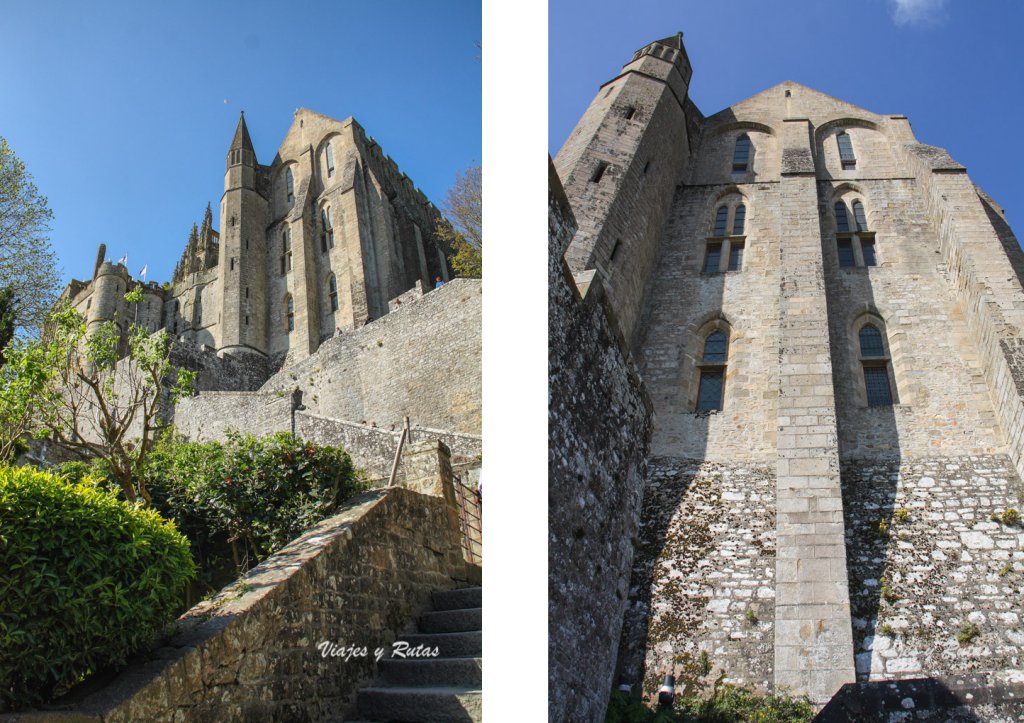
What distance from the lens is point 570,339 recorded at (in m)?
7.64

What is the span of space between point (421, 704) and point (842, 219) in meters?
14.1

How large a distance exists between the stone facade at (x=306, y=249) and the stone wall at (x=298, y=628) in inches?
1016

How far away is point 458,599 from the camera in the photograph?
24.2 feet

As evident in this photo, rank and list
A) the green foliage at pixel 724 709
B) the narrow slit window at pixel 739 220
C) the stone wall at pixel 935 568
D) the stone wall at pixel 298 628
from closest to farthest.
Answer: the stone wall at pixel 298 628 → the green foliage at pixel 724 709 → the stone wall at pixel 935 568 → the narrow slit window at pixel 739 220

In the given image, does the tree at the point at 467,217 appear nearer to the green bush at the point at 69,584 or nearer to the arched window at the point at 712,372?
the arched window at the point at 712,372

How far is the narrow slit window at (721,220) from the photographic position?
664 inches

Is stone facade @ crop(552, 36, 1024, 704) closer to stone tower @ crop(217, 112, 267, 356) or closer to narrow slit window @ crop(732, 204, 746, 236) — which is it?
narrow slit window @ crop(732, 204, 746, 236)

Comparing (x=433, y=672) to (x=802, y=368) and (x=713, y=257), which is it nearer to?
(x=802, y=368)

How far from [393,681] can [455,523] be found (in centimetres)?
227

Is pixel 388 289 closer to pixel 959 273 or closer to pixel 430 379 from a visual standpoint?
pixel 430 379

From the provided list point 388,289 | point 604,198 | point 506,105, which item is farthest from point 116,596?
point 388,289

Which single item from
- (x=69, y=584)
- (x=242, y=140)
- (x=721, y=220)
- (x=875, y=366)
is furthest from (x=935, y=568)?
(x=242, y=140)

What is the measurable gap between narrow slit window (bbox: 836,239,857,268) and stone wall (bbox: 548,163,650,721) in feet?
25.4

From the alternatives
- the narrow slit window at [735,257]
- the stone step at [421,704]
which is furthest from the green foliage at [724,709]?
the narrow slit window at [735,257]
